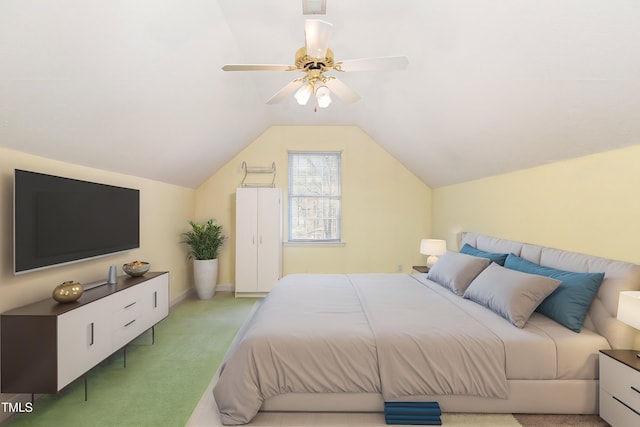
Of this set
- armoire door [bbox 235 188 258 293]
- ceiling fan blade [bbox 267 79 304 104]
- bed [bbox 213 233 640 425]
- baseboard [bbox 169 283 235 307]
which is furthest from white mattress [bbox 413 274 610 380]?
baseboard [bbox 169 283 235 307]

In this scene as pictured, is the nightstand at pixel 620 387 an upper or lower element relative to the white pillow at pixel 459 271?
lower

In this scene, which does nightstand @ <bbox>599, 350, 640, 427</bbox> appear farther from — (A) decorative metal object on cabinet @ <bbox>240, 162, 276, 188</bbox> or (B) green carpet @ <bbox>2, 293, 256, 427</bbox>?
(A) decorative metal object on cabinet @ <bbox>240, 162, 276, 188</bbox>

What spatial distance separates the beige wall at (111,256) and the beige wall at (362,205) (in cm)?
159

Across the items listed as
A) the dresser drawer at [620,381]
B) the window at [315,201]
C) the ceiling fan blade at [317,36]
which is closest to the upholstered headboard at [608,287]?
the dresser drawer at [620,381]

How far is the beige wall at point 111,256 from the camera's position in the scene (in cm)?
205

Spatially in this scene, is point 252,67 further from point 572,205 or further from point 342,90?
point 572,205

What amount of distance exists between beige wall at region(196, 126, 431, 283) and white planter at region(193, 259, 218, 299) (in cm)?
118

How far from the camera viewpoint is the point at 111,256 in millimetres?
3146

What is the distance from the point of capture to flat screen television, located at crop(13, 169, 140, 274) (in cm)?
205

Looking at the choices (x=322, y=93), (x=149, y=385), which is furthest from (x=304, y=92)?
(x=149, y=385)

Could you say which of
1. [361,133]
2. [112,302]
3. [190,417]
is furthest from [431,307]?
[361,133]

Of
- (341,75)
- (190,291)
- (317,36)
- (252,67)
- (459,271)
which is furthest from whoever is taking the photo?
(190,291)

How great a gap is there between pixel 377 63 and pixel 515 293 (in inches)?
71.5

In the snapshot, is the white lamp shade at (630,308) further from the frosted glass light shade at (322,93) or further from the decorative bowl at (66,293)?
the decorative bowl at (66,293)
